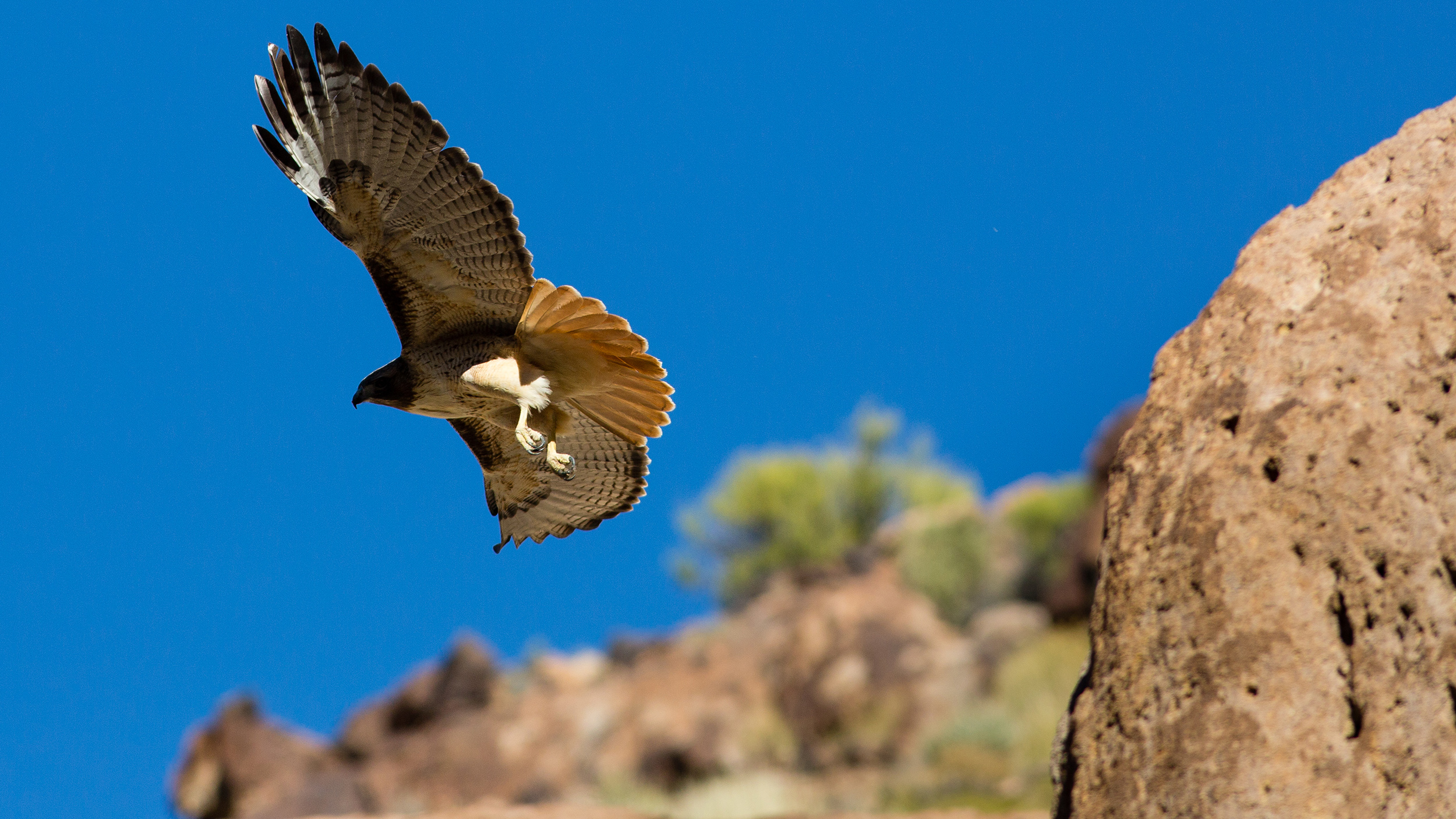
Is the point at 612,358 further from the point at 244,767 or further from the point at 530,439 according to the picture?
the point at 244,767

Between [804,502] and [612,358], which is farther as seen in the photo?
[804,502]

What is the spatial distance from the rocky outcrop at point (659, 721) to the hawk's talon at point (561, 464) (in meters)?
11.6

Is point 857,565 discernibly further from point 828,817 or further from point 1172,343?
point 1172,343

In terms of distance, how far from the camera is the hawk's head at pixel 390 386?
22.8ft

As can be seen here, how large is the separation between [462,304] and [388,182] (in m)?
0.77

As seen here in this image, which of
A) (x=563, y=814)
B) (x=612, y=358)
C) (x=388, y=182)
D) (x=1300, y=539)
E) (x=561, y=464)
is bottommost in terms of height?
(x=563, y=814)

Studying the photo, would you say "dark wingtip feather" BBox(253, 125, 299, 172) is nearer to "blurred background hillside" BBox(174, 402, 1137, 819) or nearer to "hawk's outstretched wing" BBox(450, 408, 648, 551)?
"hawk's outstretched wing" BBox(450, 408, 648, 551)

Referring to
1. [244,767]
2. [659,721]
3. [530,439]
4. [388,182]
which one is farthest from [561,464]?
[659,721]

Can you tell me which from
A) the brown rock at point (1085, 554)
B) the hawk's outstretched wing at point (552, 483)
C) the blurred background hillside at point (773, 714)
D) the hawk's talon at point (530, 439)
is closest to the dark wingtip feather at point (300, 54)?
the hawk's talon at point (530, 439)

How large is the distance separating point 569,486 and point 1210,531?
451 cm

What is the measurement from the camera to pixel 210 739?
1955 cm

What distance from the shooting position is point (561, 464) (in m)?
7.06

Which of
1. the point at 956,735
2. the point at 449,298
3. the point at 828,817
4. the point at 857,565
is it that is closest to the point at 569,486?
the point at 449,298

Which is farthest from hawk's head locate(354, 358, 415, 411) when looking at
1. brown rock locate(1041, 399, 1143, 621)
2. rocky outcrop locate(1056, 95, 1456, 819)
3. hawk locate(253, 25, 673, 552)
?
brown rock locate(1041, 399, 1143, 621)
